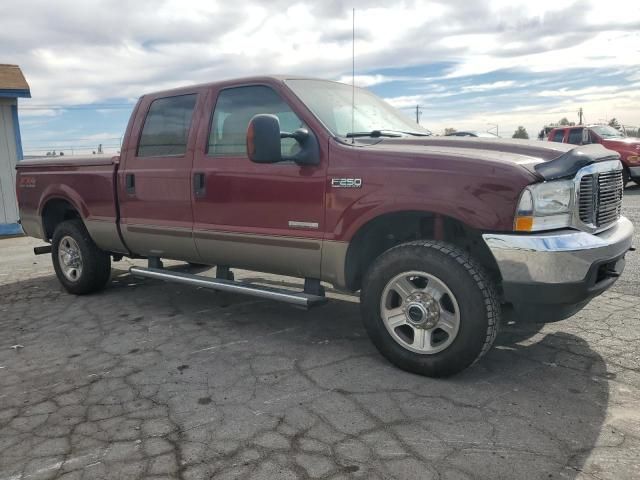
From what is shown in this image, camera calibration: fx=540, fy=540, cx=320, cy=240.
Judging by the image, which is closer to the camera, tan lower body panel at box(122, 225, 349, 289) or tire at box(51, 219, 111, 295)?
tan lower body panel at box(122, 225, 349, 289)

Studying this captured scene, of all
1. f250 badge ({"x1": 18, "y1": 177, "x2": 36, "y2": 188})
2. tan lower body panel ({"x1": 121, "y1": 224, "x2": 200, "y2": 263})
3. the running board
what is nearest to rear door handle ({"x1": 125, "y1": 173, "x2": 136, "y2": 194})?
tan lower body panel ({"x1": 121, "y1": 224, "x2": 200, "y2": 263})

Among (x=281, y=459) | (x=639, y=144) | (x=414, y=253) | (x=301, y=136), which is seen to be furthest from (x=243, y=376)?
(x=639, y=144)

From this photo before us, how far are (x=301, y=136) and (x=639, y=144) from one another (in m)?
13.7

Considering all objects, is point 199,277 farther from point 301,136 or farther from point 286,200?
point 301,136

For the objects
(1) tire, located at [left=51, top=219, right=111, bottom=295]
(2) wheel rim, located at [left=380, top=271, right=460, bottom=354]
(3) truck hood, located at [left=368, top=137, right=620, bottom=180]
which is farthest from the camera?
(1) tire, located at [left=51, top=219, right=111, bottom=295]

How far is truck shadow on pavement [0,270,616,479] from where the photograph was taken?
2.55 m

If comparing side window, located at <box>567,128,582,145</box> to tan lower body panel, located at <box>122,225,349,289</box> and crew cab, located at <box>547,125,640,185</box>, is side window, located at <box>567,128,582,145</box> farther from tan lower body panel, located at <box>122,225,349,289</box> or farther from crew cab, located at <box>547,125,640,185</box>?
tan lower body panel, located at <box>122,225,349,289</box>

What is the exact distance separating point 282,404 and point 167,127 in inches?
115

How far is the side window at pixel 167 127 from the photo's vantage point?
474cm

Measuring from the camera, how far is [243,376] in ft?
11.7

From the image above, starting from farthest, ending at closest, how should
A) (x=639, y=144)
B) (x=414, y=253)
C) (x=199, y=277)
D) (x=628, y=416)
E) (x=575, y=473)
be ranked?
(x=639, y=144) → (x=199, y=277) → (x=414, y=253) → (x=628, y=416) → (x=575, y=473)

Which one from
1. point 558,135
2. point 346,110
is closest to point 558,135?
point 558,135

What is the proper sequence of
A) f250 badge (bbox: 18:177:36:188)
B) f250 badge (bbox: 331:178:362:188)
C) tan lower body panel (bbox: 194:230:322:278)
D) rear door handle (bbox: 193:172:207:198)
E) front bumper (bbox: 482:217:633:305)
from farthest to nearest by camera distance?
f250 badge (bbox: 18:177:36:188) < rear door handle (bbox: 193:172:207:198) < tan lower body panel (bbox: 194:230:322:278) < f250 badge (bbox: 331:178:362:188) < front bumper (bbox: 482:217:633:305)

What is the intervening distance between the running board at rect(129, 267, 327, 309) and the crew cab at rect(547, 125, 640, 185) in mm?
11468
